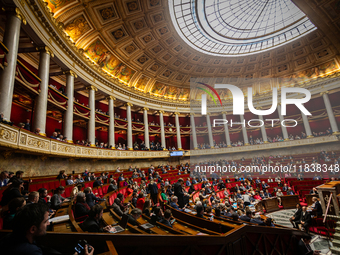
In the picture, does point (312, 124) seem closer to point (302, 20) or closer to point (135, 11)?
point (302, 20)

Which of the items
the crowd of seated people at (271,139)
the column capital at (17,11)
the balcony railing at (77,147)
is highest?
the column capital at (17,11)

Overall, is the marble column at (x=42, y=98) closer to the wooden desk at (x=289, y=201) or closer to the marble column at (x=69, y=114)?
the marble column at (x=69, y=114)

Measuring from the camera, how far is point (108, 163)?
16031 mm

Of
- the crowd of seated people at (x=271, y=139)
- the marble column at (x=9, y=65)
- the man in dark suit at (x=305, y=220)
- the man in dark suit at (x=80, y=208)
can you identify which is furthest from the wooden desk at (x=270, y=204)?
the crowd of seated people at (x=271, y=139)

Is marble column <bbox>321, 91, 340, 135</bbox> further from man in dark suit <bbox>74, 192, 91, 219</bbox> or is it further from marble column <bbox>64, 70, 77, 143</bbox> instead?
marble column <bbox>64, 70, 77, 143</bbox>

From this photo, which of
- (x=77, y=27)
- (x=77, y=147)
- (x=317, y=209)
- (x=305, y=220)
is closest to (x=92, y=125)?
(x=77, y=147)

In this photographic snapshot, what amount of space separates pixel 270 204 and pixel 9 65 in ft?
47.8

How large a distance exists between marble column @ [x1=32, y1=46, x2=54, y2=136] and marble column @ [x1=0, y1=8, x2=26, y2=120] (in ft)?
7.40

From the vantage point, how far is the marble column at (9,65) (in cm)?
715

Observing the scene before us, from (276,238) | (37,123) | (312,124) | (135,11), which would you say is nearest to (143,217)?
(276,238)

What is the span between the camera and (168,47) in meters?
20.0

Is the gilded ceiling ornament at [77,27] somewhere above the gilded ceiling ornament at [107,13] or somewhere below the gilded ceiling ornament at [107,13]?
below

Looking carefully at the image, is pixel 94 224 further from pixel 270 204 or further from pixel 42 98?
pixel 270 204

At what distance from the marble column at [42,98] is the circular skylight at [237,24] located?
11309 millimetres
